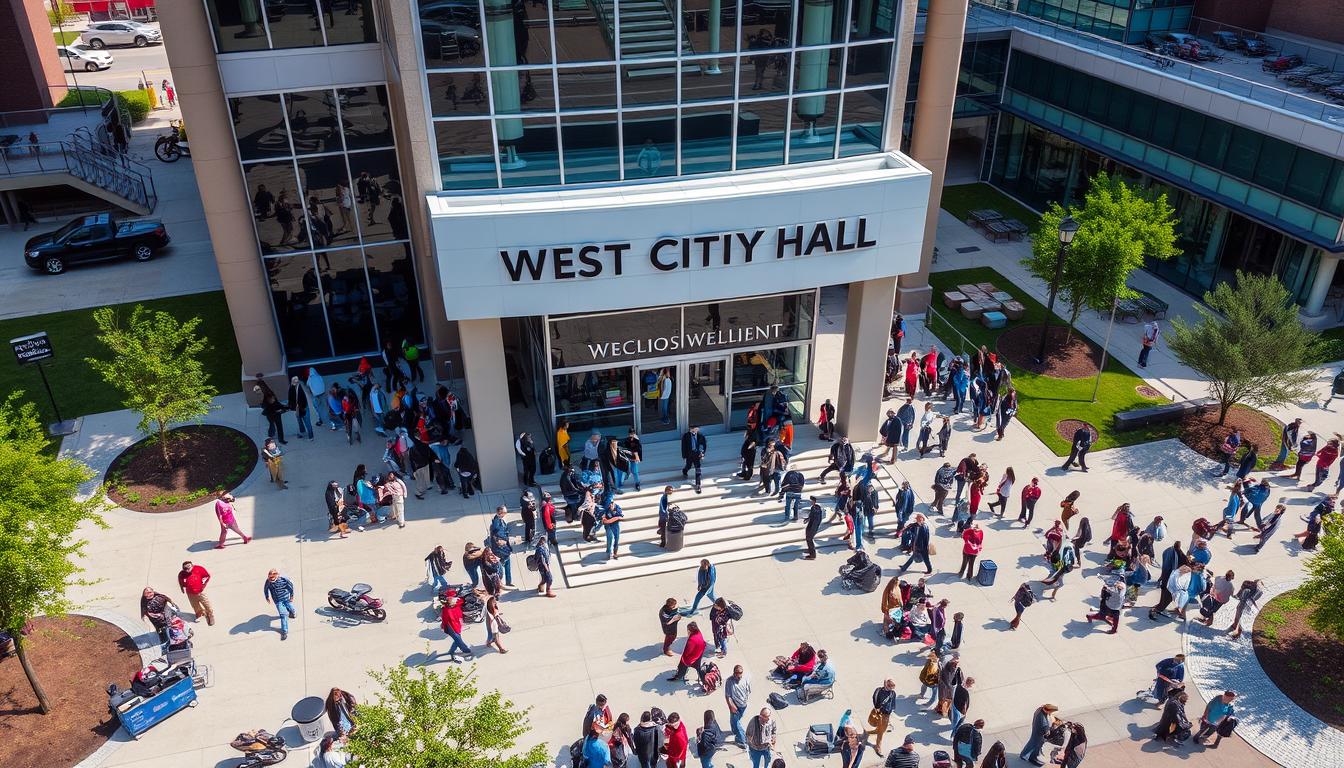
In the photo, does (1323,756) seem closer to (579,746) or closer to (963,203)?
(579,746)

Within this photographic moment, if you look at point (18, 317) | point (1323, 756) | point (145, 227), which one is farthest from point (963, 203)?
point (18, 317)

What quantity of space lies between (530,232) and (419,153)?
104 inches

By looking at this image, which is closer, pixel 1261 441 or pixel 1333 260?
pixel 1261 441

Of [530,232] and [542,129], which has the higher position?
[542,129]

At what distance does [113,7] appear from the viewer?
207ft

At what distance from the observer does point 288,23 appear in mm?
23141

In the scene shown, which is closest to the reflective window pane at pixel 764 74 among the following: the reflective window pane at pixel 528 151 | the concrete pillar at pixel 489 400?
the reflective window pane at pixel 528 151

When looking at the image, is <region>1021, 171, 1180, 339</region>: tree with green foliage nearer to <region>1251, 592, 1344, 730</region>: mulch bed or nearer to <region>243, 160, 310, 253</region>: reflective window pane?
<region>1251, 592, 1344, 730</region>: mulch bed

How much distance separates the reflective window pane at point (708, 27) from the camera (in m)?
19.3

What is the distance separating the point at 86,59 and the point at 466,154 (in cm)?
4241

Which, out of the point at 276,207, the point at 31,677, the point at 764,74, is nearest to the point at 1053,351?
the point at 764,74

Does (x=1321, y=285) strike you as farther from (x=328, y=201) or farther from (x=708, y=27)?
(x=328, y=201)

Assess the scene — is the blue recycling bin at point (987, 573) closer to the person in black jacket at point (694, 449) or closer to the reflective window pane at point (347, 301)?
the person in black jacket at point (694, 449)

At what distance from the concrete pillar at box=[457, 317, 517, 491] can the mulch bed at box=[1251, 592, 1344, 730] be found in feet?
49.4
